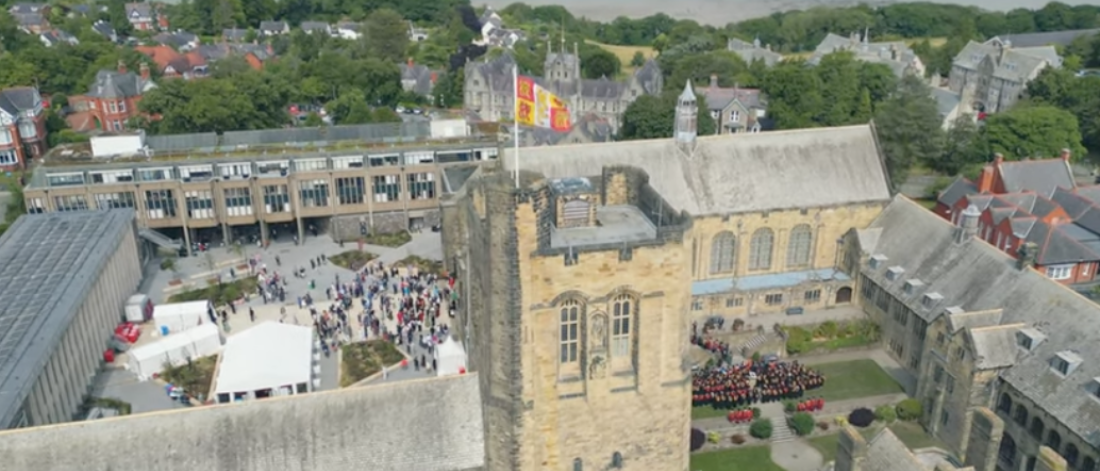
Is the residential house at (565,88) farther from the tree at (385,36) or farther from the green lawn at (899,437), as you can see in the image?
the green lawn at (899,437)

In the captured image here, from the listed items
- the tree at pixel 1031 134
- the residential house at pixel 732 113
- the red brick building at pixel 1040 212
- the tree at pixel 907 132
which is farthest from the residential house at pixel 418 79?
the red brick building at pixel 1040 212

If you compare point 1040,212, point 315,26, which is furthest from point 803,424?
point 315,26

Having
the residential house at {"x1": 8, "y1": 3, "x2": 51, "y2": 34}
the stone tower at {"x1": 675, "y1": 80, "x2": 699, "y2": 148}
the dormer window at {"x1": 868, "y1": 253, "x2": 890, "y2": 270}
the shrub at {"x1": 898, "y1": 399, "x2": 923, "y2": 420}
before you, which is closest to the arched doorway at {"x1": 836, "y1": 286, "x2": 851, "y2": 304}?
the dormer window at {"x1": 868, "y1": 253, "x2": 890, "y2": 270}

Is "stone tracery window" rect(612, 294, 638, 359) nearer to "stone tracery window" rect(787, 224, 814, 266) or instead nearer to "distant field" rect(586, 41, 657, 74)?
"stone tracery window" rect(787, 224, 814, 266)

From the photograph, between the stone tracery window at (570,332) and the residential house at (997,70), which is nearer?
the stone tracery window at (570,332)

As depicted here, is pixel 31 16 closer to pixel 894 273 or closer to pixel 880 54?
pixel 880 54

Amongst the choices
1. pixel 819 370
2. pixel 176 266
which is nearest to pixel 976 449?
pixel 819 370

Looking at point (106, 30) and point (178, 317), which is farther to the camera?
point (106, 30)
